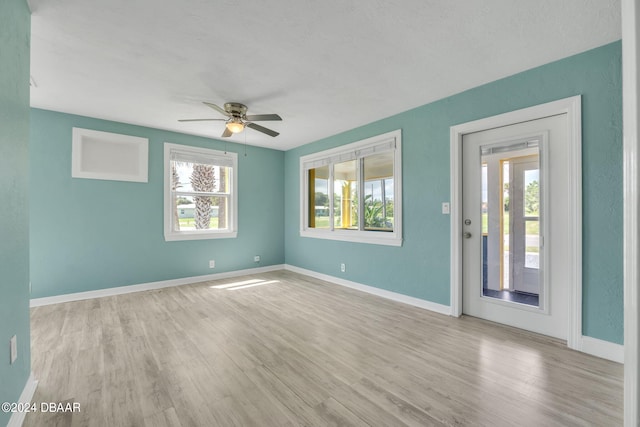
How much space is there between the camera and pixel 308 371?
2.08 meters

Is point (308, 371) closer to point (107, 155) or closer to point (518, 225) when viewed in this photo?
point (518, 225)

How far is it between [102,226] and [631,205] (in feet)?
16.7

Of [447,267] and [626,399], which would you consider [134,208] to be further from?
[626,399]

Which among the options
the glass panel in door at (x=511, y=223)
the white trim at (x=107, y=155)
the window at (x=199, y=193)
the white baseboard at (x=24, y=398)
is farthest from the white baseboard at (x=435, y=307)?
the white baseboard at (x=24, y=398)

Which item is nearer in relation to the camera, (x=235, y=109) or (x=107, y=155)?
(x=235, y=109)

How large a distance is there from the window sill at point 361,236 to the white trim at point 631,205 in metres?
3.01

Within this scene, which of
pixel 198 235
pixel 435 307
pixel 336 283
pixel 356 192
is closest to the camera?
pixel 435 307

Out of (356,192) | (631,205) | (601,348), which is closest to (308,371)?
(631,205)

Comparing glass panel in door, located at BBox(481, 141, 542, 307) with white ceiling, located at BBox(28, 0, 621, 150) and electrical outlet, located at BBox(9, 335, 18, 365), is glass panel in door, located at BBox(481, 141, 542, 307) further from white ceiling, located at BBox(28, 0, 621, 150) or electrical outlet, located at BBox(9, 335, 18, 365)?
electrical outlet, located at BBox(9, 335, 18, 365)

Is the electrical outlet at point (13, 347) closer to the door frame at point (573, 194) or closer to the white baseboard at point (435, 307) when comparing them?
the white baseboard at point (435, 307)

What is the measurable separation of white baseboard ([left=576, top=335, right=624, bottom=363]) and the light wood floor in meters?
0.10

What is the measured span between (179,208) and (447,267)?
421 centimetres

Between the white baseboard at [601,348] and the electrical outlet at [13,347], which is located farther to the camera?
the white baseboard at [601,348]

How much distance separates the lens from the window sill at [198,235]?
179 inches
